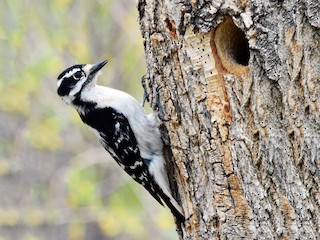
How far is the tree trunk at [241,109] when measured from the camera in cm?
355

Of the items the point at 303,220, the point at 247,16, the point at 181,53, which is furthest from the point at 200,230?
the point at 247,16

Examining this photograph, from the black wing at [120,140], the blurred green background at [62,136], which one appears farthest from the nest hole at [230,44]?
the blurred green background at [62,136]

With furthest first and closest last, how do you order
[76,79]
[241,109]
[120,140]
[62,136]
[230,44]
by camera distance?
[62,136] < [76,79] < [120,140] < [230,44] < [241,109]

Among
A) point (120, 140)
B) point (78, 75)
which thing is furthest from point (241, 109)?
point (78, 75)

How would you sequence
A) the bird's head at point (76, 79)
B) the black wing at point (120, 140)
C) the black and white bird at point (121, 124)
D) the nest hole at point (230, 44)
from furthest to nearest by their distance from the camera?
the bird's head at point (76, 79), the black wing at point (120, 140), the black and white bird at point (121, 124), the nest hole at point (230, 44)

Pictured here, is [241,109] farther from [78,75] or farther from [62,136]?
[62,136]

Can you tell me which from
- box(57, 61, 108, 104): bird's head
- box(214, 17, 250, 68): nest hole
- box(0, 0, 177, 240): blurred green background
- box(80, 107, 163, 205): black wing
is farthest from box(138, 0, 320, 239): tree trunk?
box(0, 0, 177, 240): blurred green background

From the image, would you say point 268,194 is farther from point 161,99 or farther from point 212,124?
point 161,99

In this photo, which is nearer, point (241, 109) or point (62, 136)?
point (241, 109)

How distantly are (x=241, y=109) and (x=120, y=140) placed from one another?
5.09ft

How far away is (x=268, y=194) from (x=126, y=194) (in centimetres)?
773

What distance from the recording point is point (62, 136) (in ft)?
32.1

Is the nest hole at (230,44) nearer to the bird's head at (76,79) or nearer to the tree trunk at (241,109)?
the tree trunk at (241,109)

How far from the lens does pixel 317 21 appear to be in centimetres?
345
